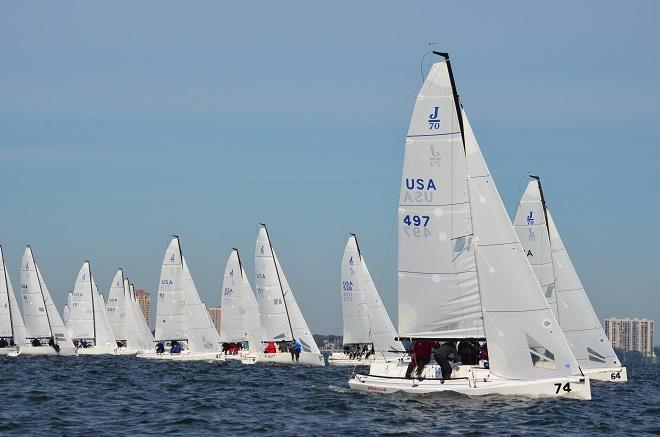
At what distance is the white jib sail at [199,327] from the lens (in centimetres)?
7231

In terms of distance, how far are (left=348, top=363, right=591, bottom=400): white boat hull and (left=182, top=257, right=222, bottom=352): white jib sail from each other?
4356cm

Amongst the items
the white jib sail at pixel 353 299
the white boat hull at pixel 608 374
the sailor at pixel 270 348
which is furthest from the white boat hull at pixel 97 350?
the white boat hull at pixel 608 374

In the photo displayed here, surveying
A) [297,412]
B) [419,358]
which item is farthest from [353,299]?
[297,412]

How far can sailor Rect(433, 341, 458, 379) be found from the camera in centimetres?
2883

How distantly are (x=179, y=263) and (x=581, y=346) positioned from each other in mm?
35798

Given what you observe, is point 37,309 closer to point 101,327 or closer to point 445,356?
point 101,327

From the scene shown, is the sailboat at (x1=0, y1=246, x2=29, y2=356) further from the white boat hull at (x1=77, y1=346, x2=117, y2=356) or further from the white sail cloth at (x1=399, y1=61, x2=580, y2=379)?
the white sail cloth at (x1=399, y1=61, x2=580, y2=379)

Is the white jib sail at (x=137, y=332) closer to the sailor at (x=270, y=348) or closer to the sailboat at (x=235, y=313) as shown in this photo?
the sailboat at (x=235, y=313)

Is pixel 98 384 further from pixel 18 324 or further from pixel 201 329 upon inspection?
pixel 18 324

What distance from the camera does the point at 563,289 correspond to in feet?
154

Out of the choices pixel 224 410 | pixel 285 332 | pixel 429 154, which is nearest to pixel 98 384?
pixel 224 410

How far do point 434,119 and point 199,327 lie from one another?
44146 millimetres

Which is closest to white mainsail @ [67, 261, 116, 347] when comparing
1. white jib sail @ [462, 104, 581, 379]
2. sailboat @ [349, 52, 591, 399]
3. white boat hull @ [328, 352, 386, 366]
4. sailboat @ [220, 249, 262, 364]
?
sailboat @ [220, 249, 262, 364]

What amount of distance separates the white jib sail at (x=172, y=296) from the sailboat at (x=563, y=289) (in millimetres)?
32711
